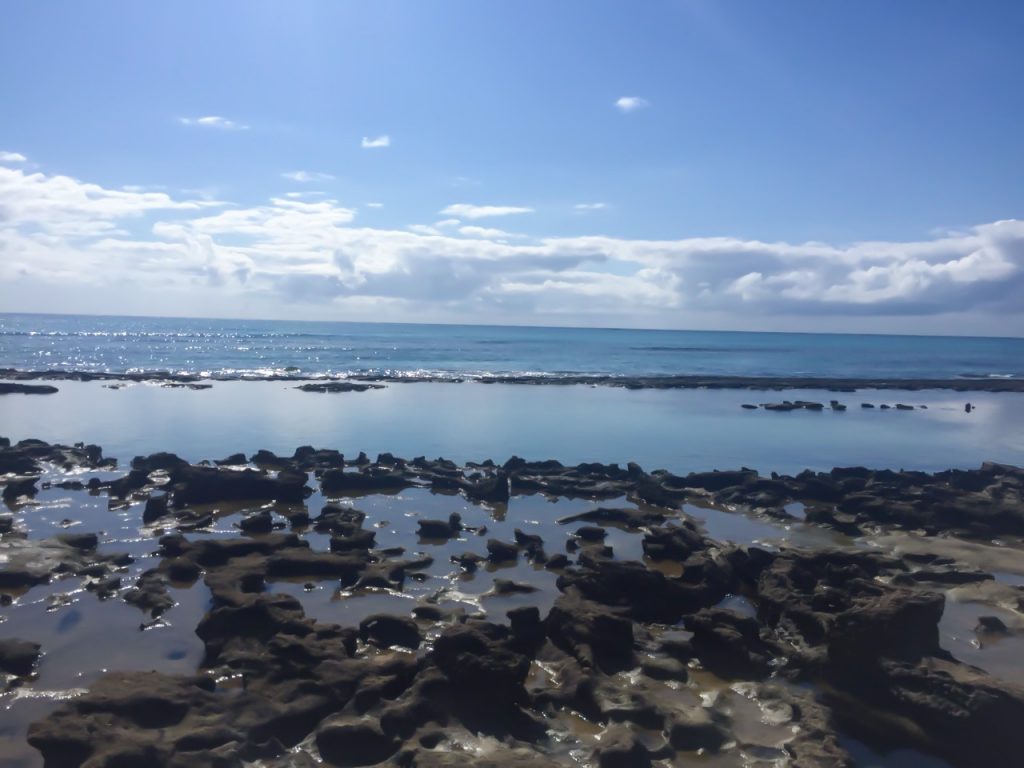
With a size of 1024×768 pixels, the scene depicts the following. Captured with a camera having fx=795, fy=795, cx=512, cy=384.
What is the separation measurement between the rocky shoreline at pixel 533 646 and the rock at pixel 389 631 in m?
0.04

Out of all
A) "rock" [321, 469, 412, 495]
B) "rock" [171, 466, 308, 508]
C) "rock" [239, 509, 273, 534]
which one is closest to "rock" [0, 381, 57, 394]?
"rock" [171, 466, 308, 508]

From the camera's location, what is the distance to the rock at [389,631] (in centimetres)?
1430

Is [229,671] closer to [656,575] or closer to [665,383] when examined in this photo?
[656,575]

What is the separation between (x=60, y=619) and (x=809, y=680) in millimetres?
13878

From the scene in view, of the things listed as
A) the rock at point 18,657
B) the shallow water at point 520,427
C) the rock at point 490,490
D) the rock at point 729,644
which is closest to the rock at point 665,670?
the rock at point 729,644

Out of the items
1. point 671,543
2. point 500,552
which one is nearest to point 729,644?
point 671,543

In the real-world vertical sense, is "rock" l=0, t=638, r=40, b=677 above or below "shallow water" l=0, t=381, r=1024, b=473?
below

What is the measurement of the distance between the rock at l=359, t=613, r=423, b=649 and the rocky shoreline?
4 cm

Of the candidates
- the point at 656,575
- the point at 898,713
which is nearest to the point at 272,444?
the point at 656,575

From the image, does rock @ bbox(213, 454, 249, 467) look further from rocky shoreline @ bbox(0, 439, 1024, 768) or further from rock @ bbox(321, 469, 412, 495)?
rocky shoreline @ bbox(0, 439, 1024, 768)

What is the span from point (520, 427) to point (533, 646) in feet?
101

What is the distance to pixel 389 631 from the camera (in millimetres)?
Result: 14375

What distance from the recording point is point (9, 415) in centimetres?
4506

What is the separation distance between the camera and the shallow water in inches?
1436
